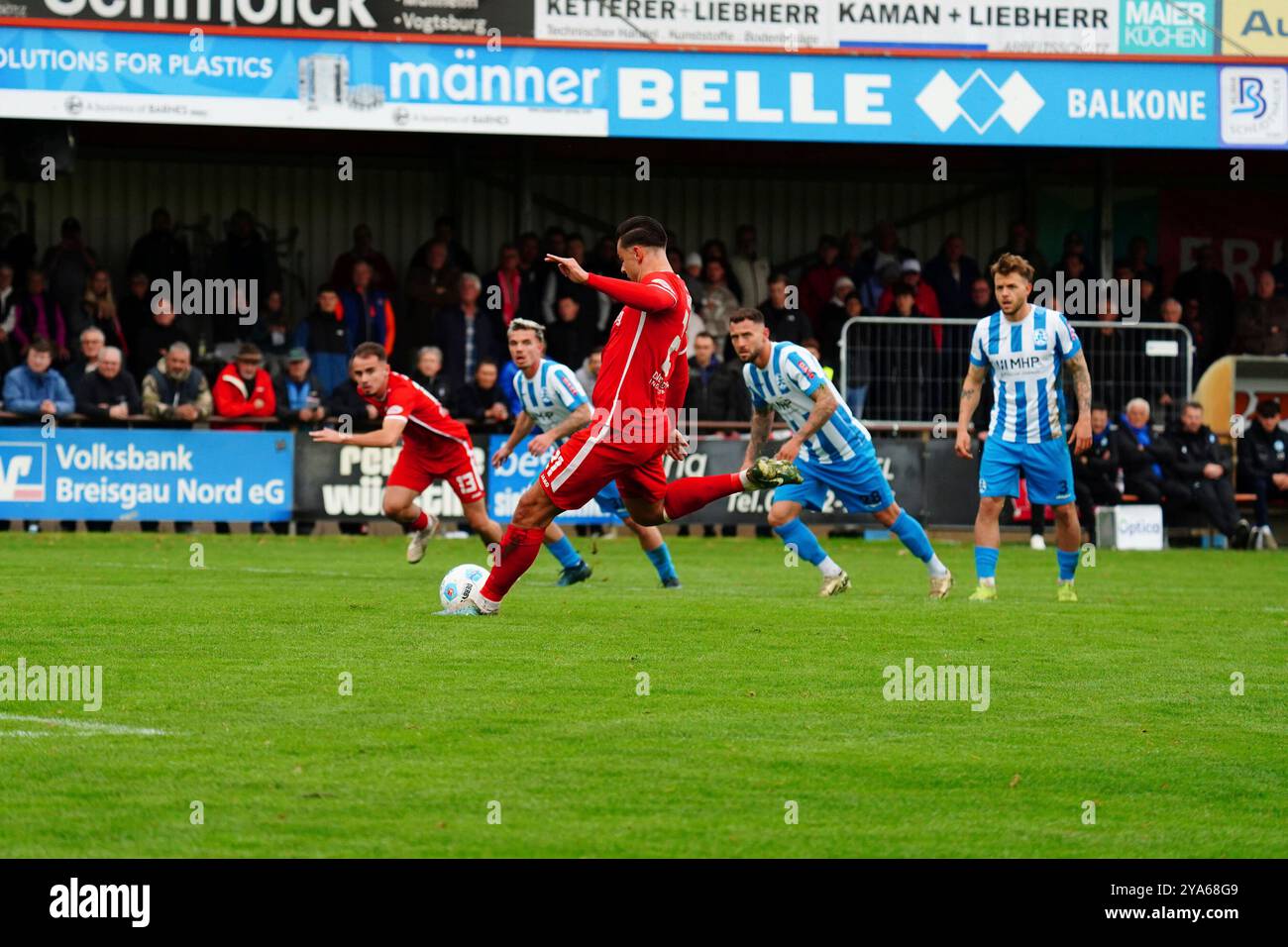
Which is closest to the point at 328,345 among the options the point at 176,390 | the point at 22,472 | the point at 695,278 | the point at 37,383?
the point at 176,390

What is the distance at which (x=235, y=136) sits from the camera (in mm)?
26047

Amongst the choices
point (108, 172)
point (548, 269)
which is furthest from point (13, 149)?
point (548, 269)

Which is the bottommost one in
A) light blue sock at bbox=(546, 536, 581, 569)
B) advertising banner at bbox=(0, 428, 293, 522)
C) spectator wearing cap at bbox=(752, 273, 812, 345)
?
light blue sock at bbox=(546, 536, 581, 569)

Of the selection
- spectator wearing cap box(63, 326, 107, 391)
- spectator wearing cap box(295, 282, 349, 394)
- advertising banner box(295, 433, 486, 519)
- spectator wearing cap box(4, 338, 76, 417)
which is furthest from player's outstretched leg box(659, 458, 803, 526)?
spectator wearing cap box(295, 282, 349, 394)

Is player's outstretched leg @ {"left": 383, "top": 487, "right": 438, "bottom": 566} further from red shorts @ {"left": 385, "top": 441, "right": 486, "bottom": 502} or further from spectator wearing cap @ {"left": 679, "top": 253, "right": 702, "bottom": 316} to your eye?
spectator wearing cap @ {"left": 679, "top": 253, "right": 702, "bottom": 316}

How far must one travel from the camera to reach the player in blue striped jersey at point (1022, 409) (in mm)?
13398

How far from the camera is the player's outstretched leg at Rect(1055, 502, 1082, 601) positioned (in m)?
13.7

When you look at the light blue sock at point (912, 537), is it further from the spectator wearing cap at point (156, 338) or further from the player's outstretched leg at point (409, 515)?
the spectator wearing cap at point (156, 338)

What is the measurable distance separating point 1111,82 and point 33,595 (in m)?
15.2

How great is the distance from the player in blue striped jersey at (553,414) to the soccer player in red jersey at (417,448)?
50 centimetres

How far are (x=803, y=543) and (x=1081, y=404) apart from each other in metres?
2.12

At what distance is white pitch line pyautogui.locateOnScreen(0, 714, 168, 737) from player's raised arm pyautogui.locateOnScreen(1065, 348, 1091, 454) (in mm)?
7124
